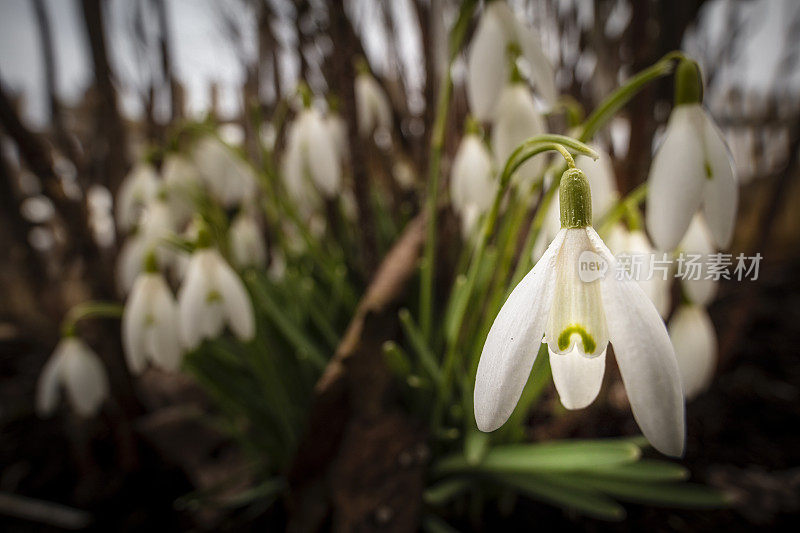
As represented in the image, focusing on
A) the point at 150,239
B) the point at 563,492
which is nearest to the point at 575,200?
the point at 563,492

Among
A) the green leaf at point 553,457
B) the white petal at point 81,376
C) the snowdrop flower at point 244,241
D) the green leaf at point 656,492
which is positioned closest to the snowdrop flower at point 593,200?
the green leaf at point 553,457

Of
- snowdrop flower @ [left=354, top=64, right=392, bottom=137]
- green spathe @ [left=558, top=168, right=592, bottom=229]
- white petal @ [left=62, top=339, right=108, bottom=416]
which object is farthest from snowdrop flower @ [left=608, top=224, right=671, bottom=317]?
white petal @ [left=62, top=339, right=108, bottom=416]

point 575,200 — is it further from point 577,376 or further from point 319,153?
point 319,153

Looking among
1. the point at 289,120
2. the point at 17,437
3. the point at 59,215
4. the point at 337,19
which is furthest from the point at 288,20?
the point at 17,437

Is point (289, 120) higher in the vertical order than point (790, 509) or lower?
higher

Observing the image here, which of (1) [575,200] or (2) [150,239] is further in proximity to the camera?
(2) [150,239]

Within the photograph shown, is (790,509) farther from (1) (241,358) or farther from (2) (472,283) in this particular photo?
(1) (241,358)
